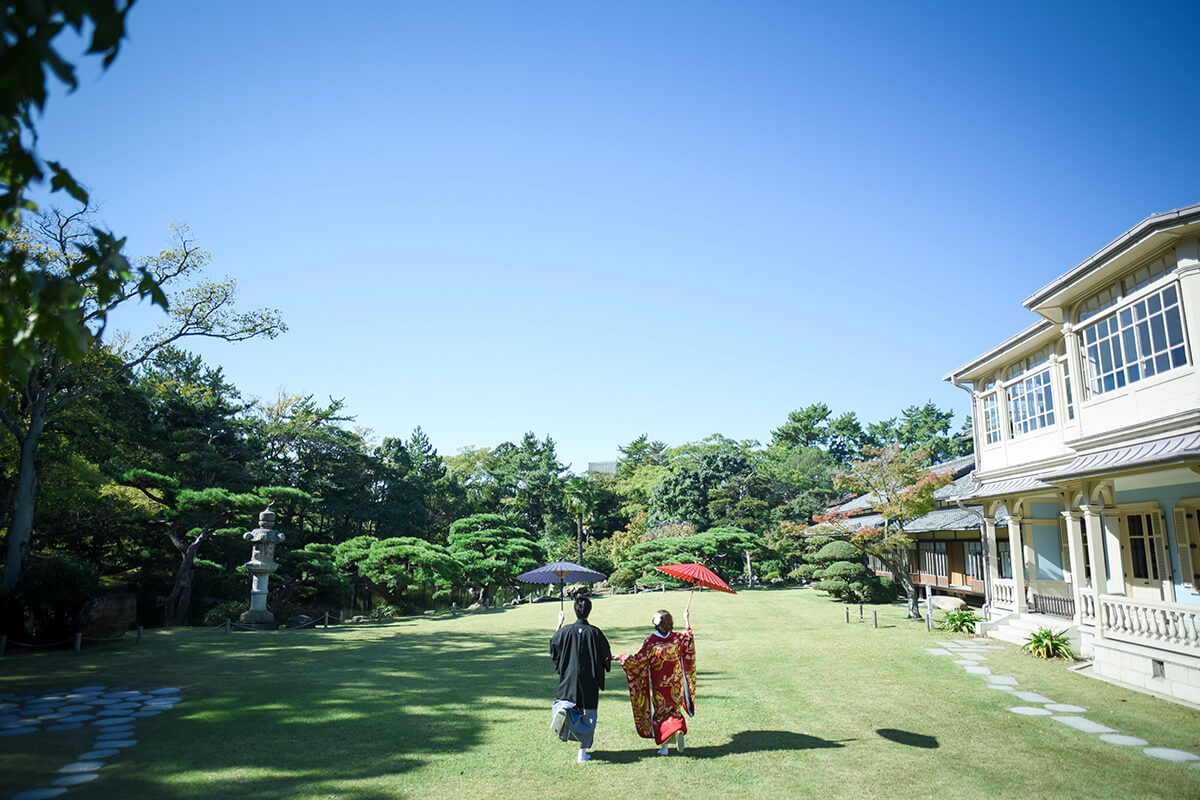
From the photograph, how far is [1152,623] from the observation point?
33.0 feet

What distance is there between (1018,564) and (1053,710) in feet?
25.0

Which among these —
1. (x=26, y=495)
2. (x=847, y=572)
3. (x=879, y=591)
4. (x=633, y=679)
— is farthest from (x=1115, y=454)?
(x=26, y=495)

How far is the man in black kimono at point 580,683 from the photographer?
6.68 metres

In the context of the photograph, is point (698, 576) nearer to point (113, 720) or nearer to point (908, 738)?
point (908, 738)

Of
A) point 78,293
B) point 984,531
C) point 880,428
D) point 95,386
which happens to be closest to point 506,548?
→ point 95,386

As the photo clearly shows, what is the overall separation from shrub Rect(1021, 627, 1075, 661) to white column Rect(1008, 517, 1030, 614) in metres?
2.26

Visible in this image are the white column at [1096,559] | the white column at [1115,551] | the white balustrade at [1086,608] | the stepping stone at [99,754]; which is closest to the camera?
the stepping stone at [99,754]

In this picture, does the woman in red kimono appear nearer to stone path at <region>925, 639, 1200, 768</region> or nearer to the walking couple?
the walking couple

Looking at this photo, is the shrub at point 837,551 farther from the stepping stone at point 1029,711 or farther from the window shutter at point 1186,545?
the stepping stone at point 1029,711

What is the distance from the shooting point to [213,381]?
102 feet

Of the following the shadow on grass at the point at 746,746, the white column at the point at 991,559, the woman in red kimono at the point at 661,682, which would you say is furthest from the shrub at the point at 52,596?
the white column at the point at 991,559

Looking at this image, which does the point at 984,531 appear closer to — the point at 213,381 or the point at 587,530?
the point at 587,530

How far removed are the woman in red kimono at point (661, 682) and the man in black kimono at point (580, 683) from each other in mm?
381

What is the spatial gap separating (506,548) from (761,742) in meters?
20.7
